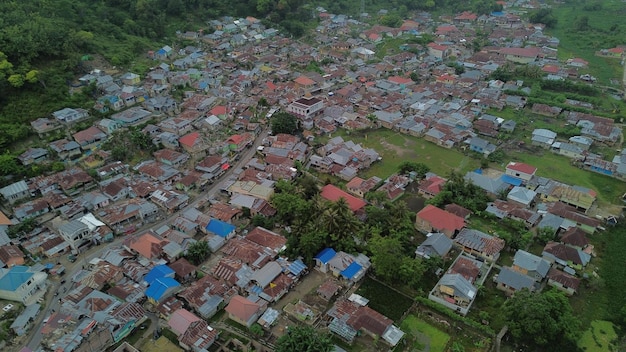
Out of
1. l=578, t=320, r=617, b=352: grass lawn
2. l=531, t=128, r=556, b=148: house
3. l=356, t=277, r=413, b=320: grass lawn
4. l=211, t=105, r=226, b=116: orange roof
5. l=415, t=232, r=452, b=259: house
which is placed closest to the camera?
l=578, t=320, r=617, b=352: grass lawn

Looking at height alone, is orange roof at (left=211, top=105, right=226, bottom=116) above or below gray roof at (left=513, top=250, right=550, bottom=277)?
above

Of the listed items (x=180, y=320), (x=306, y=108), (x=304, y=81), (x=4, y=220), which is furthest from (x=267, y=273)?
(x=304, y=81)

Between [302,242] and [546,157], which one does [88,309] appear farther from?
[546,157]

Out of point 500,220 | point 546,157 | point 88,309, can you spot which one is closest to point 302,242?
point 88,309

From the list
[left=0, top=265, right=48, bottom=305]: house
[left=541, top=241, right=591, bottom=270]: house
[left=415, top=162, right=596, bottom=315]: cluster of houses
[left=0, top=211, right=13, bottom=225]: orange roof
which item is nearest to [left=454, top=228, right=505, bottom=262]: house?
[left=415, top=162, right=596, bottom=315]: cluster of houses

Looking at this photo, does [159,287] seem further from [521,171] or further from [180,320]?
[521,171]

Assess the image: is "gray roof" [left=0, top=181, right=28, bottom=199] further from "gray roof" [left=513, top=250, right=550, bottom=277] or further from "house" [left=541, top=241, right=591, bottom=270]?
"house" [left=541, top=241, right=591, bottom=270]
